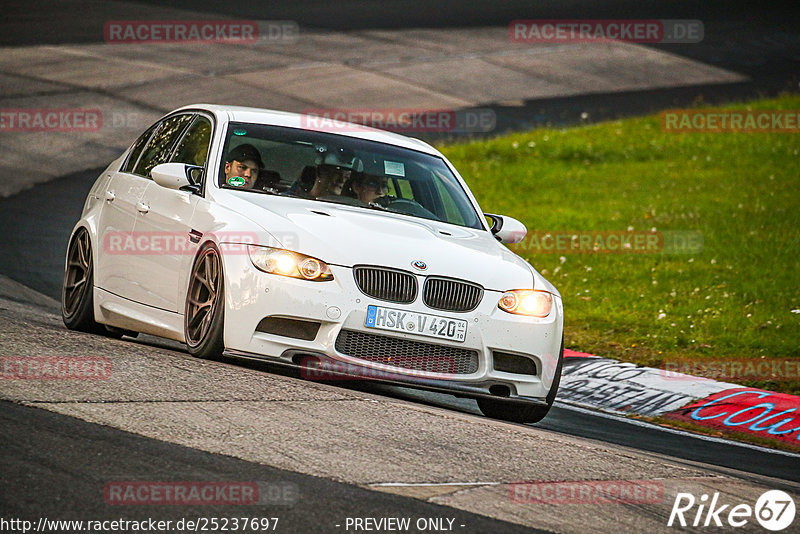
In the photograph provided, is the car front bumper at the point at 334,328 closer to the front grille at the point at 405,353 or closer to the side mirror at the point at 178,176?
the front grille at the point at 405,353

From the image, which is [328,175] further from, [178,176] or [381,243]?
[381,243]

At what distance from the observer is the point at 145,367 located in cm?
716

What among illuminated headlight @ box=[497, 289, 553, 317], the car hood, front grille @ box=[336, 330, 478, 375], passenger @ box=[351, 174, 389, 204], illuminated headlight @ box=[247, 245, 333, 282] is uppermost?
passenger @ box=[351, 174, 389, 204]

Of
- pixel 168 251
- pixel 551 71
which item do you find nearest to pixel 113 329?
pixel 168 251

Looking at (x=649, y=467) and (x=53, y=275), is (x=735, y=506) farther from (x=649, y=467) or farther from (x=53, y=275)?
(x=53, y=275)

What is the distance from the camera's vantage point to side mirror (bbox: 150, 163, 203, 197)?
8227mm

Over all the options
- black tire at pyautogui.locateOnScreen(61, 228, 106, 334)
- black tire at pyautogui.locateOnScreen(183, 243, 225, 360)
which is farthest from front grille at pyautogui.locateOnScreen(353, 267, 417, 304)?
black tire at pyautogui.locateOnScreen(61, 228, 106, 334)

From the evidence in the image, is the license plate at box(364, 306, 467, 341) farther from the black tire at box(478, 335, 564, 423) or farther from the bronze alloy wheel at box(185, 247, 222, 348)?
the bronze alloy wheel at box(185, 247, 222, 348)

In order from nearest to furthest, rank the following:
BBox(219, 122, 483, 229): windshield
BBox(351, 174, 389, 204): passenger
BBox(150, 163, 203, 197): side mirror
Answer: BBox(150, 163, 203, 197): side mirror
BBox(219, 122, 483, 229): windshield
BBox(351, 174, 389, 204): passenger

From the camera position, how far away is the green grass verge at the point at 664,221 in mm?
12078

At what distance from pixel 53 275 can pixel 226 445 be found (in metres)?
7.94

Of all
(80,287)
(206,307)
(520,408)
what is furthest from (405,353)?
(80,287)

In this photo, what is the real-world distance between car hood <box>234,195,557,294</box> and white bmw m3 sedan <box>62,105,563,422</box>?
0.01 m

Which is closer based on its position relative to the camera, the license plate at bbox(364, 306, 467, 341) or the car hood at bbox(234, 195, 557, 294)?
the license plate at bbox(364, 306, 467, 341)
